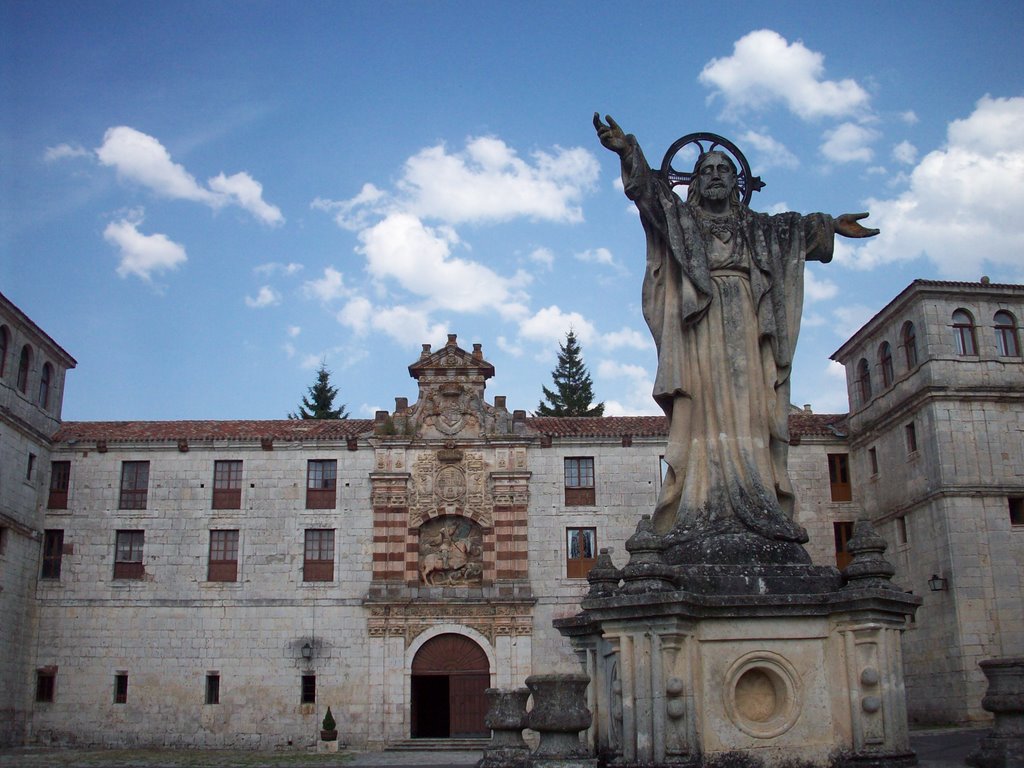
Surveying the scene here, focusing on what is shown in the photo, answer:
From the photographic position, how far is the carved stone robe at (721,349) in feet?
27.8

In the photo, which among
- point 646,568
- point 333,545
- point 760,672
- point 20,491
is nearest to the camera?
point 646,568

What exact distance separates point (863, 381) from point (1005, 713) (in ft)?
90.0

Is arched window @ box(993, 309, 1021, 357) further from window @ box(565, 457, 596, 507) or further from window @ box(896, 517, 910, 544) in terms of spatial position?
window @ box(565, 457, 596, 507)

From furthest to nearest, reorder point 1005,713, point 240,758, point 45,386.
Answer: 1. point 45,386
2. point 240,758
3. point 1005,713

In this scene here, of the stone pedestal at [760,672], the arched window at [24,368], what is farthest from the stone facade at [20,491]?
the stone pedestal at [760,672]

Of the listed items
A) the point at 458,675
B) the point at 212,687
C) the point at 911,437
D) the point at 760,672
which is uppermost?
the point at 911,437

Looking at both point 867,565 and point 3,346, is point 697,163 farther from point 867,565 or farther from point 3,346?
point 3,346

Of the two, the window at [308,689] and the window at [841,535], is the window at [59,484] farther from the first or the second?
the window at [841,535]

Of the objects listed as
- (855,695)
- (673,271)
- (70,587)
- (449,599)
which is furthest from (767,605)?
(70,587)

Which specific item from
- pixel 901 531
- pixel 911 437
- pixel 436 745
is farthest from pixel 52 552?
pixel 911 437

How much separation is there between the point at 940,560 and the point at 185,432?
2493 centimetres

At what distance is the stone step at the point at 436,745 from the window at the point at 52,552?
12965mm

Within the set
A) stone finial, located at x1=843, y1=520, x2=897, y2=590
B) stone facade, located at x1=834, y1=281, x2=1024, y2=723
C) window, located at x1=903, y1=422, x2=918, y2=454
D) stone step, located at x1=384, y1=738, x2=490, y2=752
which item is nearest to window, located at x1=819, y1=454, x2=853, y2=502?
stone facade, located at x1=834, y1=281, x2=1024, y2=723

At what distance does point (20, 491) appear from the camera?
34156 mm
